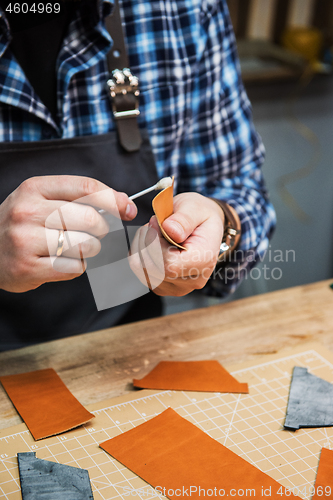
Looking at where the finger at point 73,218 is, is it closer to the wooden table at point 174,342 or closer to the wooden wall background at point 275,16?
the wooden table at point 174,342

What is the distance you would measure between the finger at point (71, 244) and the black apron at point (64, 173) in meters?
0.10

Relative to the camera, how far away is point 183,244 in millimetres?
513

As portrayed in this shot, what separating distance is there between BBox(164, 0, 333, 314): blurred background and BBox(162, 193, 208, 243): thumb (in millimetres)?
1236

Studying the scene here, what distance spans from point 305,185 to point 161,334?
4.92ft

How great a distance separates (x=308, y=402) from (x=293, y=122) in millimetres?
1621

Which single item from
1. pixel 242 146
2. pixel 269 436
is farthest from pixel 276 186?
pixel 269 436

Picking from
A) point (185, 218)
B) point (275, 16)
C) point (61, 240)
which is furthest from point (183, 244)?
point (275, 16)

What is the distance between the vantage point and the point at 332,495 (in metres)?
0.42

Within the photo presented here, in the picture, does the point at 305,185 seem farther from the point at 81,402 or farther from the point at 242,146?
the point at 81,402

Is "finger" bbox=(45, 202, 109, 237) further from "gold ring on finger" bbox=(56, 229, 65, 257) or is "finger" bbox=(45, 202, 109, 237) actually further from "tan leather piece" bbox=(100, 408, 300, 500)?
"tan leather piece" bbox=(100, 408, 300, 500)

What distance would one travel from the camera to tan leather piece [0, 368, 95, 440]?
487 millimetres

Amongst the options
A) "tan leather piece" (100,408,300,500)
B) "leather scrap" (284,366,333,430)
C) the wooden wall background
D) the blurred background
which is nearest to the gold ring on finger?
"tan leather piece" (100,408,300,500)

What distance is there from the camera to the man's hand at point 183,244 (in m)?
0.50

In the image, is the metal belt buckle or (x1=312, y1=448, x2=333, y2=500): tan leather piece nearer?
(x1=312, y1=448, x2=333, y2=500): tan leather piece
